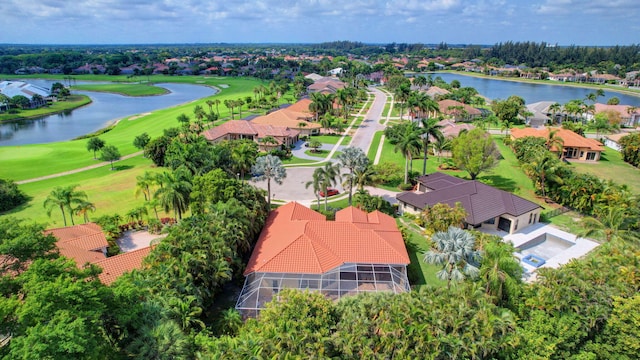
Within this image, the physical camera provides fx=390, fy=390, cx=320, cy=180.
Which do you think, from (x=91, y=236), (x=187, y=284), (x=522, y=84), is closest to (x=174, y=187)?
(x=91, y=236)

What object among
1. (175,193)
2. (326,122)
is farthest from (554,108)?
(175,193)

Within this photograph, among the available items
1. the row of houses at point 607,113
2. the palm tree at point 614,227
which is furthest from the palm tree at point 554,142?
the palm tree at point 614,227

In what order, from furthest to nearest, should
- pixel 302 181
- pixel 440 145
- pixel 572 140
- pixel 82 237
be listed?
1. pixel 572 140
2. pixel 440 145
3. pixel 302 181
4. pixel 82 237

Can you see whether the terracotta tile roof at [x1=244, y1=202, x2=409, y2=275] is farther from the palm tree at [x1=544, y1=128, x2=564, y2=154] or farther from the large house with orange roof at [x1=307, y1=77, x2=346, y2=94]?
the large house with orange roof at [x1=307, y1=77, x2=346, y2=94]

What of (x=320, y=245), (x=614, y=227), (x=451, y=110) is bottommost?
(x=320, y=245)

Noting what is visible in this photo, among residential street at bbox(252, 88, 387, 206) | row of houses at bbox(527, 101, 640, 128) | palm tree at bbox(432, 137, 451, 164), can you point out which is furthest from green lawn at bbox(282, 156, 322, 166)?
row of houses at bbox(527, 101, 640, 128)

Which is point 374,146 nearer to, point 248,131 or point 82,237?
point 248,131
